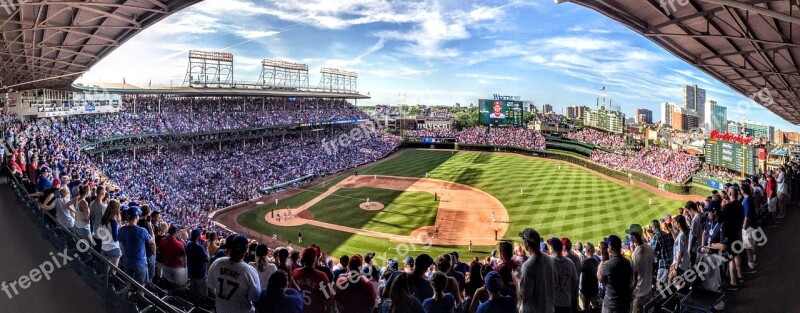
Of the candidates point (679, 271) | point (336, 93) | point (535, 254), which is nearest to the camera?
point (535, 254)

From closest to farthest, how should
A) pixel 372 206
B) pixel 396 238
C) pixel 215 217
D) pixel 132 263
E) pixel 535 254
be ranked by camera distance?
pixel 535 254
pixel 132 263
pixel 396 238
pixel 215 217
pixel 372 206

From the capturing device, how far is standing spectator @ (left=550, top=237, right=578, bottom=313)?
16.7 ft

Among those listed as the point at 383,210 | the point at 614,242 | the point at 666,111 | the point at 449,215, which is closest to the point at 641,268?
the point at 614,242

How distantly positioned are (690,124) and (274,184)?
138853mm

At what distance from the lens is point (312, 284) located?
4.25 m

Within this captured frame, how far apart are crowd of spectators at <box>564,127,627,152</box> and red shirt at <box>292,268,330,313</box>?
2150 inches

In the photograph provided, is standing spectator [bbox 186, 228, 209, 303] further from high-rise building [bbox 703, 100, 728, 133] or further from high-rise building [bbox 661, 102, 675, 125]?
high-rise building [bbox 661, 102, 675, 125]

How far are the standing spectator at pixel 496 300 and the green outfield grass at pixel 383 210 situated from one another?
2427cm

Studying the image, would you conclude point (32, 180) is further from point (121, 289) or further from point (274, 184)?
point (274, 184)

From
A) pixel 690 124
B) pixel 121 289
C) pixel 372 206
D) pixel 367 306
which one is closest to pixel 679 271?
pixel 367 306

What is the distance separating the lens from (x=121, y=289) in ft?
18.5

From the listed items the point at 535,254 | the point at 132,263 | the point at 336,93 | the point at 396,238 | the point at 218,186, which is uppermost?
the point at 336,93

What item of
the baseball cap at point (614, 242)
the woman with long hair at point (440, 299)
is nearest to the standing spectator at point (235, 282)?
the woman with long hair at point (440, 299)

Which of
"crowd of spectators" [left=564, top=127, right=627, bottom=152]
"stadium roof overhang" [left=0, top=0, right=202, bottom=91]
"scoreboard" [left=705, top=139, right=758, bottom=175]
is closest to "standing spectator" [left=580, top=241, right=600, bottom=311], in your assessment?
"stadium roof overhang" [left=0, top=0, right=202, bottom=91]
